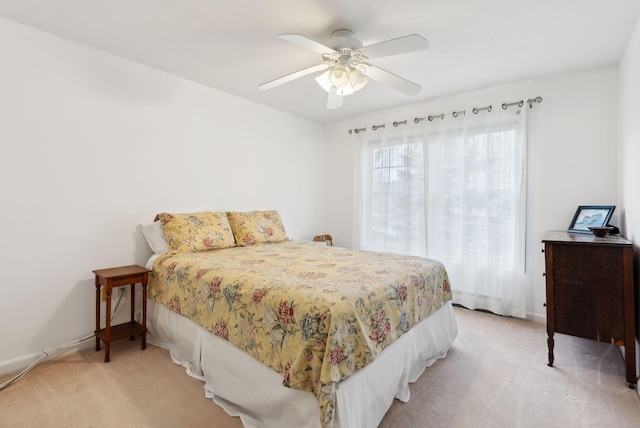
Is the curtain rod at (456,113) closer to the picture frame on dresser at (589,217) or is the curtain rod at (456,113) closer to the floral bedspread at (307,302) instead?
the picture frame on dresser at (589,217)

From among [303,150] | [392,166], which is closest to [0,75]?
[303,150]

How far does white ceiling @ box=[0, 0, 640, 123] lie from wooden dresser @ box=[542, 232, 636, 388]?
1495 mm

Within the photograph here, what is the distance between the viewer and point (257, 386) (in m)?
1.63

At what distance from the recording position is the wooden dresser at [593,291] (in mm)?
1925

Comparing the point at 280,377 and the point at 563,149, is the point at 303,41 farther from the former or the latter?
the point at 563,149

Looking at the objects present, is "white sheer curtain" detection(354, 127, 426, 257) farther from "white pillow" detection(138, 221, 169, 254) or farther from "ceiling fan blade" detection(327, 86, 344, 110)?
"white pillow" detection(138, 221, 169, 254)

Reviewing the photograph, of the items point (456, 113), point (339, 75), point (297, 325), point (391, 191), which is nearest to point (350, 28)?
point (339, 75)

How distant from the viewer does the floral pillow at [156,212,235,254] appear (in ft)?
8.79

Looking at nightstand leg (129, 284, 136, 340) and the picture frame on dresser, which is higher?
the picture frame on dresser

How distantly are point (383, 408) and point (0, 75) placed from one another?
10.6 ft

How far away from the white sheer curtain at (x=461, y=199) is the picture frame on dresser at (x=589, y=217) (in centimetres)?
41

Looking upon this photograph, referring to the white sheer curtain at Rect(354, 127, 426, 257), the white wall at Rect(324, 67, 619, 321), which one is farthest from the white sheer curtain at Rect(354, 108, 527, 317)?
the white wall at Rect(324, 67, 619, 321)

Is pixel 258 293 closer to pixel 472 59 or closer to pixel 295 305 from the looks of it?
pixel 295 305

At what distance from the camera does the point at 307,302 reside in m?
1.46
